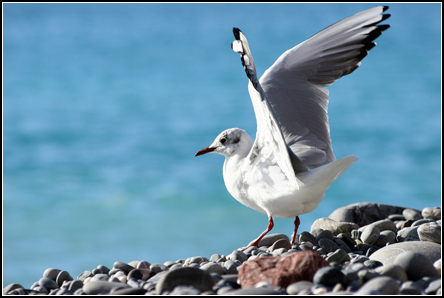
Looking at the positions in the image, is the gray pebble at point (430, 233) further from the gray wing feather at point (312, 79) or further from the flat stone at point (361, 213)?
the flat stone at point (361, 213)

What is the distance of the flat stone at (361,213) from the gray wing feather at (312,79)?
1.28 metres

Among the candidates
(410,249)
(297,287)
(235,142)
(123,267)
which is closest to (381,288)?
(297,287)

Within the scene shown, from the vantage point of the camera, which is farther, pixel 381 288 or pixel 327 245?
pixel 327 245

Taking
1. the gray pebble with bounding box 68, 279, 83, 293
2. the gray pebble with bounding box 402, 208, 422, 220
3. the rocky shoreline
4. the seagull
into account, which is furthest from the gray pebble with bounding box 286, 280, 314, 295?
the gray pebble with bounding box 402, 208, 422, 220

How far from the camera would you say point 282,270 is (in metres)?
2.67

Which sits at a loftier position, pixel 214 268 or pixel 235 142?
pixel 235 142

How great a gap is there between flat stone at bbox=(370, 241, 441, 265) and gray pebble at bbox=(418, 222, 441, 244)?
0.33m

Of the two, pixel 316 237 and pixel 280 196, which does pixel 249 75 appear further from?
pixel 316 237

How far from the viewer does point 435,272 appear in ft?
9.18

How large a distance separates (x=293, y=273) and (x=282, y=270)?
0.22ft

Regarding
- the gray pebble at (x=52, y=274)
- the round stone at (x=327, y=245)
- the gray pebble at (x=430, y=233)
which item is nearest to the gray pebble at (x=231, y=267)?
the round stone at (x=327, y=245)

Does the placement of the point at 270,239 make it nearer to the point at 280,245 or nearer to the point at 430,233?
the point at 280,245

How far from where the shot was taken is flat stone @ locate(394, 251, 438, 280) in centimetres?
278

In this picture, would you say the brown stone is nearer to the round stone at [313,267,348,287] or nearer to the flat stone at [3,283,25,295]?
the round stone at [313,267,348,287]
